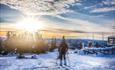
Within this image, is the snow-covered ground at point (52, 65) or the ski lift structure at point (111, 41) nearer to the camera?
the snow-covered ground at point (52, 65)

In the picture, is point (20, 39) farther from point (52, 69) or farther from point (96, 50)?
point (52, 69)

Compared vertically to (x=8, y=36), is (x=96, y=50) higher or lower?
lower

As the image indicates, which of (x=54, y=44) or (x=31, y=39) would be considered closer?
(x=31, y=39)

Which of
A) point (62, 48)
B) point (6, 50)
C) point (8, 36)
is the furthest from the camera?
point (8, 36)

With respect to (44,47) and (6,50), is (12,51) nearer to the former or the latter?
(6,50)

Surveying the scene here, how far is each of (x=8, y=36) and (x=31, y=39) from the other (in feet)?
8.62

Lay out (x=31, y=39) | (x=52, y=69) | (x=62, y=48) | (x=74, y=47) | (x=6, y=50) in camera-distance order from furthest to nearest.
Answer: (x=74, y=47) → (x=31, y=39) → (x=6, y=50) → (x=62, y=48) → (x=52, y=69)

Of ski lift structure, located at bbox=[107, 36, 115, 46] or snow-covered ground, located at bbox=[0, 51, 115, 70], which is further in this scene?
ski lift structure, located at bbox=[107, 36, 115, 46]

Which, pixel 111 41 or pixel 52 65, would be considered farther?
pixel 111 41

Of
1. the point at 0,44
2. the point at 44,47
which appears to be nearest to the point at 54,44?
the point at 44,47

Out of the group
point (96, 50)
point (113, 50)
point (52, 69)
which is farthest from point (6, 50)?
point (52, 69)

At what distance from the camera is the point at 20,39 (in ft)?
72.1

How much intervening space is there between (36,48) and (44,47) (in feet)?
4.75

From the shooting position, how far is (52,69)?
945 centimetres
